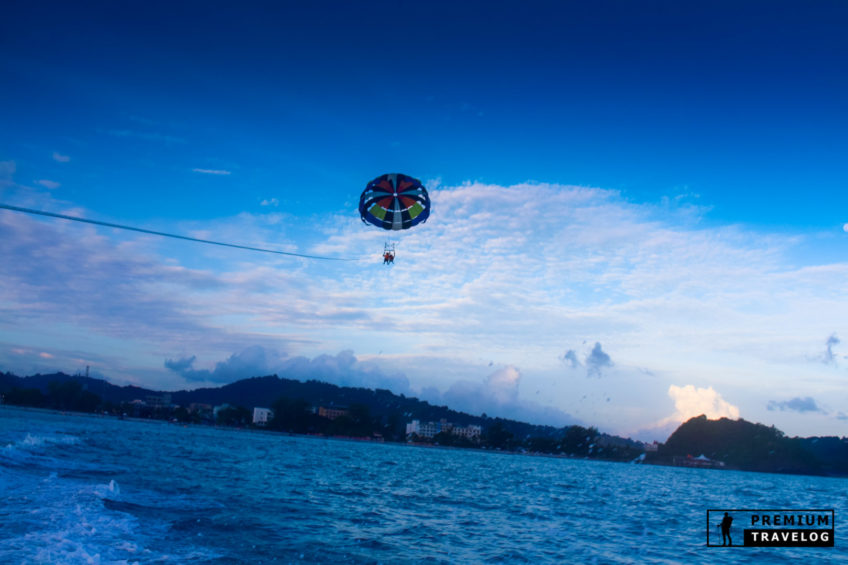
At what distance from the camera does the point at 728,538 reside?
2425 centimetres

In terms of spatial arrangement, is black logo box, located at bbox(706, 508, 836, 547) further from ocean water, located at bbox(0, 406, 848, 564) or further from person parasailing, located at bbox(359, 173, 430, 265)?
person parasailing, located at bbox(359, 173, 430, 265)

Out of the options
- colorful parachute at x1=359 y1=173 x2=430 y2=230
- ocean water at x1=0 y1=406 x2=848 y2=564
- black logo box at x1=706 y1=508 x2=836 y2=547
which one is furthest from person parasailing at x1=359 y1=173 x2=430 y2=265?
Result: black logo box at x1=706 y1=508 x2=836 y2=547

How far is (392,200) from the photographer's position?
24.0 m

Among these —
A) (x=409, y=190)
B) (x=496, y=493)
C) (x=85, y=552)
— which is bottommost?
(x=496, y=493)

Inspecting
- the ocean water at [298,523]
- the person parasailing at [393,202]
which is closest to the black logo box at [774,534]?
the ocean water at [298,523]

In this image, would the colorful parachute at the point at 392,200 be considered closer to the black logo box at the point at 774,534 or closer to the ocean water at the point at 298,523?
the ocean water at the point at 298,523

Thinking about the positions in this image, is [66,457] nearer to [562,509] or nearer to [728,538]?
[562,509]

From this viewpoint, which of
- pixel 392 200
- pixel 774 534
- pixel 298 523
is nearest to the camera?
pixel 298 523

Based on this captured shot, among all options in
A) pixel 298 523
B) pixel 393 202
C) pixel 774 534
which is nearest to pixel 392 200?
pixel 393 202

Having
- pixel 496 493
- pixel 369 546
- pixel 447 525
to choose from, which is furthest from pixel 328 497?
pixel 496 493

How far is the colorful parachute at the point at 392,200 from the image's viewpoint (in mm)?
23875

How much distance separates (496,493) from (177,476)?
20.0 m

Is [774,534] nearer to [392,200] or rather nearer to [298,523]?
[298,523]

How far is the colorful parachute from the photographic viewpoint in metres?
23.9
